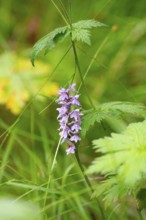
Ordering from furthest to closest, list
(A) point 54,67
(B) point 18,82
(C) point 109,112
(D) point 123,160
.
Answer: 1. (A) point 54,67
2. (B) point 18,82
3. (C) point 109,112
4. (D) point 123,160

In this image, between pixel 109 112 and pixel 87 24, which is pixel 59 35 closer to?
pixel 87 24

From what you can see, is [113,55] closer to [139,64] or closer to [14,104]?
[139,64]

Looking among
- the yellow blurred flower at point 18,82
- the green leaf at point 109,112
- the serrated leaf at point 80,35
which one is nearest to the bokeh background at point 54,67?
the yellow blurred flower at point 18,82

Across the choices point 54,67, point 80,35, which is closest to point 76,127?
point 80,35

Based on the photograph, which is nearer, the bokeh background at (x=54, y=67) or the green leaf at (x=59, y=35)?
the green leaf at (x=59, y=35)

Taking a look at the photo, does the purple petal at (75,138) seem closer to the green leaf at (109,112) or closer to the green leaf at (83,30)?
the green leaf at (109,112)

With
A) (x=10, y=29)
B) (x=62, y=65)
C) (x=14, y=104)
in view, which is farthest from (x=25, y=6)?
(x=14, y=104)
